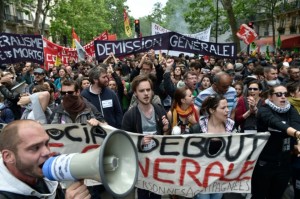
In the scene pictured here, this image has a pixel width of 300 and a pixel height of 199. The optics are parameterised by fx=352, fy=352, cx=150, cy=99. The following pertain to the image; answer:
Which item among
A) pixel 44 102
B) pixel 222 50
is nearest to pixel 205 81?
pixel 222 50

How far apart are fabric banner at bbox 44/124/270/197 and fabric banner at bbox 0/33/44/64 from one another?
15.9ft

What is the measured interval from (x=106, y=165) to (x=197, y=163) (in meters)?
2.00

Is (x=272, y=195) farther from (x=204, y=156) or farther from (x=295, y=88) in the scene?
(x=295, y=88)

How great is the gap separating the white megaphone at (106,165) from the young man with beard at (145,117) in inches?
73.1

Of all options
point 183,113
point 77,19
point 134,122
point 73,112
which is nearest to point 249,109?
point 183,113

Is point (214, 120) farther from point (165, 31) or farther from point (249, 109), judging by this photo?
point (165, 31)

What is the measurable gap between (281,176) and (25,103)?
2.65m

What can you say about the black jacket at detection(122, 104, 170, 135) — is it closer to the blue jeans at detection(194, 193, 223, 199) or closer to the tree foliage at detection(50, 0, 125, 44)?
the blue jeans at detection(194, 193, 223, 199)

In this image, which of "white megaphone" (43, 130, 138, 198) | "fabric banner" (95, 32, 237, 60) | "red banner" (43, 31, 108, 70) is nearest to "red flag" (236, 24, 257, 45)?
"fabric banner" (95, 32, 237, 60)

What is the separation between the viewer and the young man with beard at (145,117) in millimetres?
3659

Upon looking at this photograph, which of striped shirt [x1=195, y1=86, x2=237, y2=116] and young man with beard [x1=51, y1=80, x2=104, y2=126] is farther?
striped shirt [x1=195, y1=86, x2=237, y2=116]

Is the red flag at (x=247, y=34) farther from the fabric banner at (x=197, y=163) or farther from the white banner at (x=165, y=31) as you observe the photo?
the fabric banner at (x=197, y=163)

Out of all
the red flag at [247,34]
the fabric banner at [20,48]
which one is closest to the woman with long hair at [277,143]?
the fabric banner at [20,48]

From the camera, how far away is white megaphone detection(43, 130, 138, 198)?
1.43 m
